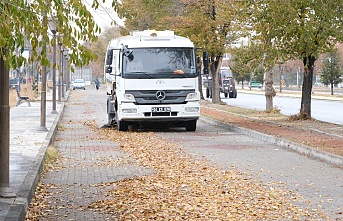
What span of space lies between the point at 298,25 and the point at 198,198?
50.0ft

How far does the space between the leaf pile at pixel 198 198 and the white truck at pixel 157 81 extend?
845 cm

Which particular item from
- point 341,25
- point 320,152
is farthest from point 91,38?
point 341,25

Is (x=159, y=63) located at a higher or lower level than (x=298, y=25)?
lower

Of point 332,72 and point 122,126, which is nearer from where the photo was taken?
point 122,126

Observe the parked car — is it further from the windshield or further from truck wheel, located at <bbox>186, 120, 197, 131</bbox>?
the windshield

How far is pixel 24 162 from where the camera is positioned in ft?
47.0

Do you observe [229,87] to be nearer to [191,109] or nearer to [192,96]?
[192,96]

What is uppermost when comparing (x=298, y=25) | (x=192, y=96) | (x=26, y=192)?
(x=298, y=25)

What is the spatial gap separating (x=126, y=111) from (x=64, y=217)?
46.6 feet

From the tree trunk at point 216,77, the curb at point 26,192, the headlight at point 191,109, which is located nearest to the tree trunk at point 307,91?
the headlight at point 191,109

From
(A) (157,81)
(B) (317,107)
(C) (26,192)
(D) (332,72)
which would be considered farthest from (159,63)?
(D) (332,72)

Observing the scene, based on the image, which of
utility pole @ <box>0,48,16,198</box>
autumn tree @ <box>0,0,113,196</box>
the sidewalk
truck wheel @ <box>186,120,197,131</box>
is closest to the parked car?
the sidewalk

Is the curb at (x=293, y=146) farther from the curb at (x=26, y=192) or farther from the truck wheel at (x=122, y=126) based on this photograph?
the curb at (x=26, y=192)

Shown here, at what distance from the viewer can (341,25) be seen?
939 inches
